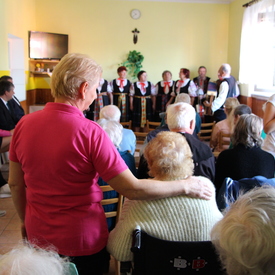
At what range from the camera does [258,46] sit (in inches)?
249

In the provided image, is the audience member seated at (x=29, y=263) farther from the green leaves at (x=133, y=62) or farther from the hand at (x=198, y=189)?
the green leaves at (x=133, y=62)

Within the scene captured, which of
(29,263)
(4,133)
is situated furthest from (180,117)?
(4,133)

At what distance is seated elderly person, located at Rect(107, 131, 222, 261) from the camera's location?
4.16 ft

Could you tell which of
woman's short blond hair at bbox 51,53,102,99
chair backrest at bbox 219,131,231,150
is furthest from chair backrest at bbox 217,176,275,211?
chair backrest at bbox 219,131,231,150

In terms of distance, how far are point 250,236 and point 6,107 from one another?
14.1ft

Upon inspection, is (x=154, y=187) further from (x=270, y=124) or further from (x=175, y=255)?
(x=270, y=124)

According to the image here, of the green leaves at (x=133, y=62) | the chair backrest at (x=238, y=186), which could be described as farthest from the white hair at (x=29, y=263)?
the green leaves at (x=133, y=62)

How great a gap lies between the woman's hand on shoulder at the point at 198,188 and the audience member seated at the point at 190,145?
71 centimetres

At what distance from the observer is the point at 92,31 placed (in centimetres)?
828

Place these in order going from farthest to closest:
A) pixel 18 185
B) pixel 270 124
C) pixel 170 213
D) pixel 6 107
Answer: pixel 6 107, pixel 270 124, pixel 18 185, pixel 170 213

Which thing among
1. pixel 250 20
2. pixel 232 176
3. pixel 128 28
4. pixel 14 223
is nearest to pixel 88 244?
pixel 232 176

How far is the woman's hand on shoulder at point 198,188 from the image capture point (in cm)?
124

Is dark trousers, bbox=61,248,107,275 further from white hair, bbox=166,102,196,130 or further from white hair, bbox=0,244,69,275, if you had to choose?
white hair, bbox=166,102,196,130

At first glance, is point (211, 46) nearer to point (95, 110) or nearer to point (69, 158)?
point (95, 110)
